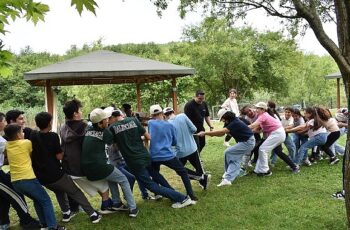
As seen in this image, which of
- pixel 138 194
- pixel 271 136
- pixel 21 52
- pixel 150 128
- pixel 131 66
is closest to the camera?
pixel 150 128

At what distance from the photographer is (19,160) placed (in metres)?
5.13

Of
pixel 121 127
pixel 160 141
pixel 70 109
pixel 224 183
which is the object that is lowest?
pixel 224 183

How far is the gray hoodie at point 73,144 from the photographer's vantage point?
578 centimetres

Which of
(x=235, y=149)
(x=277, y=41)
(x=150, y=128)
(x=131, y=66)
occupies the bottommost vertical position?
(x=235, y=149)

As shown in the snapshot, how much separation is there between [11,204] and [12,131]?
1232 millimetres

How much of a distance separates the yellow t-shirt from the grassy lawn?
1104 mm

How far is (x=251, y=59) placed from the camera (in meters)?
29.3

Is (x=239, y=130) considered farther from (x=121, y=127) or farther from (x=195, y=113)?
(x=121, y=127)

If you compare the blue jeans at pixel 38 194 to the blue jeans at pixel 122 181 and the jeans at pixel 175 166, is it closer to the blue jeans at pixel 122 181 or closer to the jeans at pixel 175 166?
the blue jeans at pixel 122 181

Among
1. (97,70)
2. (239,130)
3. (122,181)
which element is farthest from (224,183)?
(97,70)

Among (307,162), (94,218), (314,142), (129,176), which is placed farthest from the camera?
(307,162)

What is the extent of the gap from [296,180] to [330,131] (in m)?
1.78

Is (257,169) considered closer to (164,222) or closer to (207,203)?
(207,203)

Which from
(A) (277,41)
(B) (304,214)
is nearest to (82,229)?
(B) (304,214)
